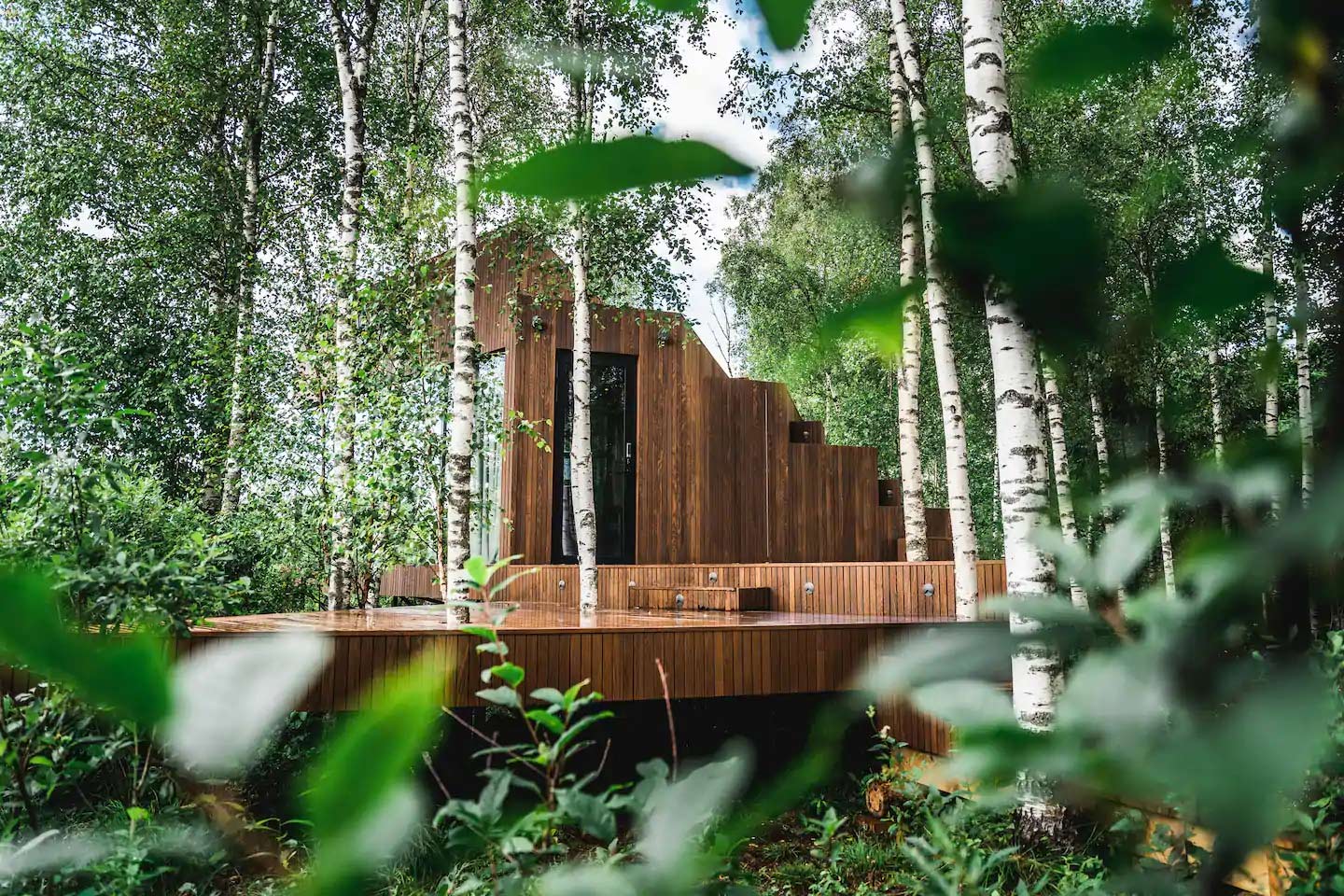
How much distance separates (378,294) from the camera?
7.07m

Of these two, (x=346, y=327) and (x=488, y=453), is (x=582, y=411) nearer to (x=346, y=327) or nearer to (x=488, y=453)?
(x=488, y=453)

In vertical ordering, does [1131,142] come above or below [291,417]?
above

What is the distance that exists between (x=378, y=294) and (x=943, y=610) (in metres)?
5.08

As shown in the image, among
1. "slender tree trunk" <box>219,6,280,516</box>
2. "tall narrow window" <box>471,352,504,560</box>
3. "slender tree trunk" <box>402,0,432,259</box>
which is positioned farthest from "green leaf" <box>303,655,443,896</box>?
"slender tree trunk" <box>219,6,280,516</box>

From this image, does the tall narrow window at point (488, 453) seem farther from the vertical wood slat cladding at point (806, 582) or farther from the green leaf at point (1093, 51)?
the green leaf at point (1093, 51)

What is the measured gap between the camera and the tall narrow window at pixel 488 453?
861 centimetres

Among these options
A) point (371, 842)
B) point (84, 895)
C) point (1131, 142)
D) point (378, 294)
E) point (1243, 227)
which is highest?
point (1131, 142)

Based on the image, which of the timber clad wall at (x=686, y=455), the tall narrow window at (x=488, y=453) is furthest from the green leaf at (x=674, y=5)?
the timber clad wall at (x=686, y=455)

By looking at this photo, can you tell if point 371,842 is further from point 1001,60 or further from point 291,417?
point 291,417

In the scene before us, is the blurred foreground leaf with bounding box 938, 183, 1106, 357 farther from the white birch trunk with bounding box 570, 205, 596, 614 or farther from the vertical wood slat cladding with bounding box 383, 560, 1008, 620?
the white birch trunk with bounding box 570, 205, 596, 614

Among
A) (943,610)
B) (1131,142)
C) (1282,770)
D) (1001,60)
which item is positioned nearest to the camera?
(1282,770)

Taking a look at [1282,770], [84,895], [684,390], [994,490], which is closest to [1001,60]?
[1282,770]

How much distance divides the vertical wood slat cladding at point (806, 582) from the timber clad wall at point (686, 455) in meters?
0.38

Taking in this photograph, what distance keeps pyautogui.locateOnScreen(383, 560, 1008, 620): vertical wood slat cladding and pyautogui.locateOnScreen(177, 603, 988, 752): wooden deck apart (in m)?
1.70
